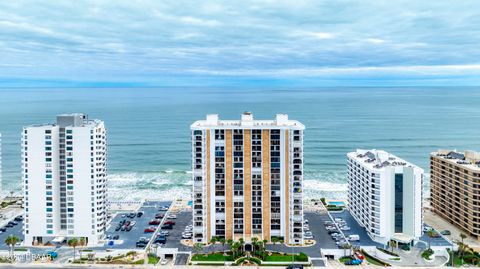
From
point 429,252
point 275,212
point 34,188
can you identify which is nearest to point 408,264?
point 429,252

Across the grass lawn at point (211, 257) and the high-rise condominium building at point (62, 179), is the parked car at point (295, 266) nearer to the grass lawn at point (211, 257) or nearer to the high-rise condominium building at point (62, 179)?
the grass lawn at point (211, 257)

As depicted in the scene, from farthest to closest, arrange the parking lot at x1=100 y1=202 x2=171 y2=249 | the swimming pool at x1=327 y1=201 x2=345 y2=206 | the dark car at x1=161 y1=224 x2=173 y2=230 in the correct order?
the swimming pool at x1=327 y1=201 x2=345 y2=206, the dark car at x1=161 y1=224 x2=173 y2=230, the parking lot at x1=100 y1=202 x2=171 y2=249

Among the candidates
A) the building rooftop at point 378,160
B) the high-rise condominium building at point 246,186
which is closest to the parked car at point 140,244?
the high-rise condominium building at point 246,186

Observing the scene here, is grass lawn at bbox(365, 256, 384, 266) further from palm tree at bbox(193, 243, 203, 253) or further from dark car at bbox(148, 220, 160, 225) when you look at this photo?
dark car at bbox(148, 220, 160, 225)

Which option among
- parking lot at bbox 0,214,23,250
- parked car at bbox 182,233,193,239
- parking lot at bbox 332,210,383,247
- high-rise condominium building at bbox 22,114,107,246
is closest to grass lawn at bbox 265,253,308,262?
parking lot at bbox 332,210,383,247

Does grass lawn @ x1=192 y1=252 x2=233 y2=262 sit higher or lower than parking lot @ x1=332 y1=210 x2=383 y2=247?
lower

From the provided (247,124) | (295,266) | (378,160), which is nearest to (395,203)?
(378,160)

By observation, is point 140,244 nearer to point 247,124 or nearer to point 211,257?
point 211,257
